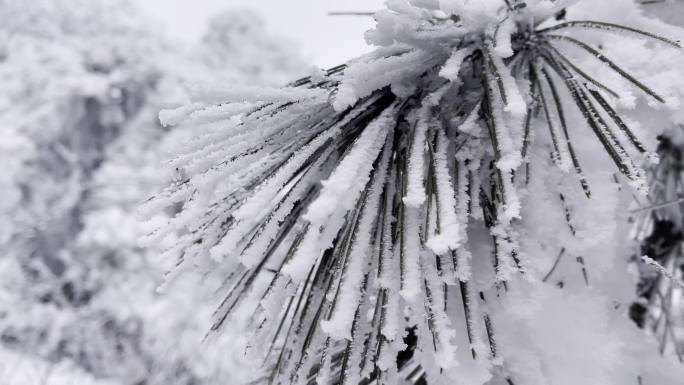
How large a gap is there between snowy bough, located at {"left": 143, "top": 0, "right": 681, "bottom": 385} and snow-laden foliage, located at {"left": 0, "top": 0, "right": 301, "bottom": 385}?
254 cm

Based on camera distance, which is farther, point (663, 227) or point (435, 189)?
point (663, 227)

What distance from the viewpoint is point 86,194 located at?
466cm

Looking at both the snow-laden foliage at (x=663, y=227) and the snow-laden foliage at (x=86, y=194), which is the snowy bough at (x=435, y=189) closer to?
the snow-laden foliage at (x=663, y=227)

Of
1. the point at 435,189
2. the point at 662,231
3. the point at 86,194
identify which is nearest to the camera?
the point at 435,189

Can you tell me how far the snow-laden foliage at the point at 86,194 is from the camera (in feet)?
11.1

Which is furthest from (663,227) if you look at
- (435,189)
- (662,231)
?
(435,189)

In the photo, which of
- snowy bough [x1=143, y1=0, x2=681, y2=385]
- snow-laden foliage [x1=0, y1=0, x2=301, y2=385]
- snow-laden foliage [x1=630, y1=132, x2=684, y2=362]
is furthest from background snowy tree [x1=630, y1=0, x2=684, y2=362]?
snow-laden foliage [x1=0, y1=0, x2=301, y2=385]

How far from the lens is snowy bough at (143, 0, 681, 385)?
44cm

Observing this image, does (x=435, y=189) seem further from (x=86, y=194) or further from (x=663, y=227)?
(x=86, y=194)

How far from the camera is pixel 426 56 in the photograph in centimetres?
49

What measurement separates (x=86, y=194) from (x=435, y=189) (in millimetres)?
4935

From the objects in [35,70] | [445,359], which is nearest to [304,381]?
[445,359]

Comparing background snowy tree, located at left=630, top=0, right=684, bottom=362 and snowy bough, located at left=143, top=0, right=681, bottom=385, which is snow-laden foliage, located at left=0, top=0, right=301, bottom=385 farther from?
snowy bough, located at left=143, top=0, right=681, bottom=385

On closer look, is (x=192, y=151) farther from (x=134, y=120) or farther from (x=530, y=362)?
(x=134, y=120)
